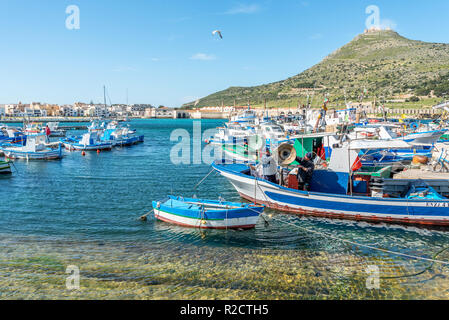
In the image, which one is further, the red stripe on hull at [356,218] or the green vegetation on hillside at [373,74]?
the green vegetation on hillside at [373,74]

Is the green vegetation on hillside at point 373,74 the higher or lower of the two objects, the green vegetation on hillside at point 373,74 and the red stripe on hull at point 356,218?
the higher

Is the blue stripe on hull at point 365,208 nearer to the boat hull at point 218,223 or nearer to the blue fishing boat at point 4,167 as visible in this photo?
the boat hull at point 218,223

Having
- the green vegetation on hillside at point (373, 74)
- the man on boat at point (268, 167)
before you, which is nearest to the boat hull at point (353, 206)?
the man on boat at point (268, 167)

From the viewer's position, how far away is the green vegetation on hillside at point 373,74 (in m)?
104

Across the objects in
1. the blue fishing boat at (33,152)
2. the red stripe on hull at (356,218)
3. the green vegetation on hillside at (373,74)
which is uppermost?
the green vegetation on hillside at (373,74)

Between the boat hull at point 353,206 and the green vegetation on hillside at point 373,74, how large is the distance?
2737 inches

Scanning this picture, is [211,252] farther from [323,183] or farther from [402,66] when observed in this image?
[402,66]

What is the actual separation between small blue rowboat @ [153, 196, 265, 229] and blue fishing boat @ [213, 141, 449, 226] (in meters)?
0.99

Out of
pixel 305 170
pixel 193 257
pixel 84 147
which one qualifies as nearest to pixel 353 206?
pixel 305 170

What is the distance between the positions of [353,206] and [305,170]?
2.70 metres

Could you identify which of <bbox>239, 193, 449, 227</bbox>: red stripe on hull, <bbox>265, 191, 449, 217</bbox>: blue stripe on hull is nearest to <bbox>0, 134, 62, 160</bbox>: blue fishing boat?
<bbox>239, 193, 449, 227</bbox>: red stripe on hull

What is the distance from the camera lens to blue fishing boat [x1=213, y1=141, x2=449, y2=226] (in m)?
13.6
